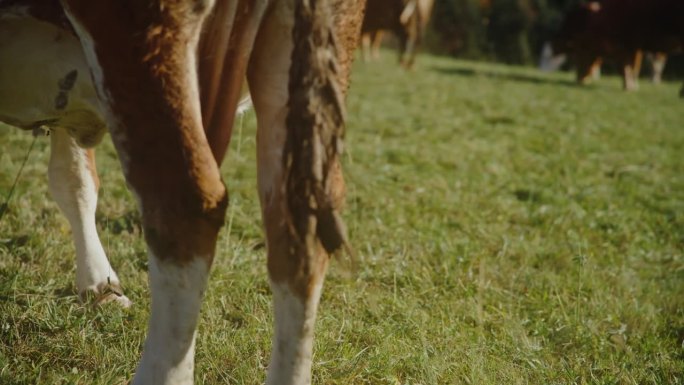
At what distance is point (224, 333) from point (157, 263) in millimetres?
749

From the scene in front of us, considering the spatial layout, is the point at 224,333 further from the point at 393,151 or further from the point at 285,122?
the point at 393,151

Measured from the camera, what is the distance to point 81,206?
249 centimetres

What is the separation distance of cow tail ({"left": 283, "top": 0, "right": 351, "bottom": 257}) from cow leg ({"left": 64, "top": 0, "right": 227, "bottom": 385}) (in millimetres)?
177

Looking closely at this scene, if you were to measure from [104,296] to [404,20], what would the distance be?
1380mm

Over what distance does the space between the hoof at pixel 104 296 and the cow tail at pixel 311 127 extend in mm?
1085

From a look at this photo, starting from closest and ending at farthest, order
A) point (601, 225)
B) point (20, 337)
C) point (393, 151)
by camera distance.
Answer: point (20, 337), point (601, 225), point (393, 151)

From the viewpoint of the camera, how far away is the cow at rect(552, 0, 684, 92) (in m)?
15.0

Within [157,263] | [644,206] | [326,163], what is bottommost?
[644,206]

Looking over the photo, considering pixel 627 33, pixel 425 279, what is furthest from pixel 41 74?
pixel 627 33

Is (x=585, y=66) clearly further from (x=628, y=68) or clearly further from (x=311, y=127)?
(x=311, y=127)

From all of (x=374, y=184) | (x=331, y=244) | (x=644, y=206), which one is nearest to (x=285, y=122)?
(x=331, y=244)

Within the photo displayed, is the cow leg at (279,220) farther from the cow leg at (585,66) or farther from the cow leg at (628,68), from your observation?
the cow leg at (585,66)

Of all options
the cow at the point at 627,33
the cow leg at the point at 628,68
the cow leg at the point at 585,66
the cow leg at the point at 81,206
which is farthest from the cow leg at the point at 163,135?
the cow leg at the point at 585,66

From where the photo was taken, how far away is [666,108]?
465 inches
